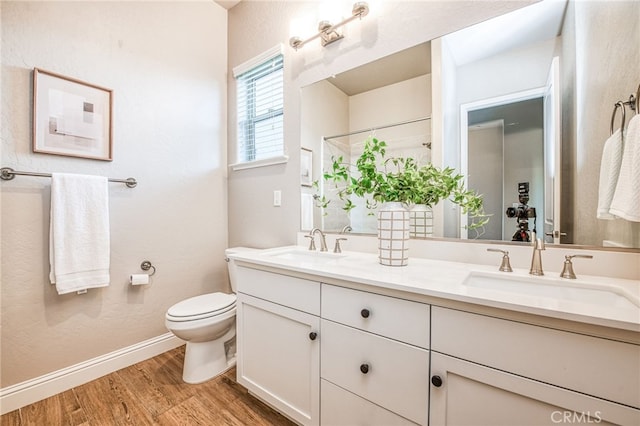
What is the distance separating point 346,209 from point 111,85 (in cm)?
175

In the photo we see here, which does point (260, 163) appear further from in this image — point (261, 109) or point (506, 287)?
point (506, 287)

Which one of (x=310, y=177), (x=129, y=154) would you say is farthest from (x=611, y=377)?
(x=129, y=154)

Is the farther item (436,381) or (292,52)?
(292,52)

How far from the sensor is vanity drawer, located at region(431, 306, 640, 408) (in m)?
0.59

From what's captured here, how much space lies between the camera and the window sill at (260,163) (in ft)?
6.24

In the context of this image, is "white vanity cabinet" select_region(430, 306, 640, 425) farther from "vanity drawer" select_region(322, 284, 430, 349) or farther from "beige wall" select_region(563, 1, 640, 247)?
"beige wall" select_region(563, 1, 640, 247)

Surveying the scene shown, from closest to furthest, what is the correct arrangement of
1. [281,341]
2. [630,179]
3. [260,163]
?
[630,179], [281,341], [260,163]

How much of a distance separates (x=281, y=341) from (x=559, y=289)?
43.8 inches

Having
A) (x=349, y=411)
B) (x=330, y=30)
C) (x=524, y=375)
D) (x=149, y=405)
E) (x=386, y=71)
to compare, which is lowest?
(x=149, y=405)

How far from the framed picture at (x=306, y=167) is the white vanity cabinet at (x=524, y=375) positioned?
1222 millimetres

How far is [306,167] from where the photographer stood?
1815 mm

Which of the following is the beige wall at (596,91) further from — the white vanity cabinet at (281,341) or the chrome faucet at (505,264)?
the white vanity cabinet at (281,341)

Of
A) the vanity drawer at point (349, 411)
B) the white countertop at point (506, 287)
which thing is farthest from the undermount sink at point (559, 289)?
the vanity drawer at point (349, 411)

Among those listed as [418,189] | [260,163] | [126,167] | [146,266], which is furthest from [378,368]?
[126,167]
